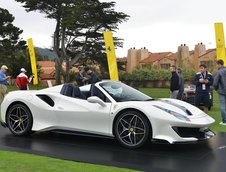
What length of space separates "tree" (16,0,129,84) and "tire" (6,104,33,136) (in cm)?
3277

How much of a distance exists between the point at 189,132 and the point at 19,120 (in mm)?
3753

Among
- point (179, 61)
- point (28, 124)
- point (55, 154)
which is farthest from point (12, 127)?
point (179, 61)

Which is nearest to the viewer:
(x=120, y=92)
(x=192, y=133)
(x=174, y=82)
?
(x=192, y=133)

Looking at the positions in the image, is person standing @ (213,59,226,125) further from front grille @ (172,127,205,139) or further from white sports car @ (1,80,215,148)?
front grille @ (172,127,205,139)

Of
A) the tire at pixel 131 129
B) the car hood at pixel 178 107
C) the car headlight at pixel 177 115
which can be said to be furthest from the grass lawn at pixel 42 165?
the car hood at pixel 178 107

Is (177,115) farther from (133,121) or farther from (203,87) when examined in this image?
(203,87)

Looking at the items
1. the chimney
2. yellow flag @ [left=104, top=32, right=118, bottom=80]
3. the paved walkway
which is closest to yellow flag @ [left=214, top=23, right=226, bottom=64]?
yellow flag @ [left=104, top=32, right=118, bottom=80]

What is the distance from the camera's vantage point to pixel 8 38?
5112 cm

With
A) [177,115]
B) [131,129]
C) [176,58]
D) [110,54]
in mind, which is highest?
[176,58]

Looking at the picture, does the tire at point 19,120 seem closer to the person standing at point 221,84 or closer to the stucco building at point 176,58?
the person standing at point 221,84

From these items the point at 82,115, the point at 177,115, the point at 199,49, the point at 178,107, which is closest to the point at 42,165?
the point at 82,115

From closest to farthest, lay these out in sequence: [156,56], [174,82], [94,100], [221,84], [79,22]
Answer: [94,100], [221,84], [174,82], [79,22], [156,56]

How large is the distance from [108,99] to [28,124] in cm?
197

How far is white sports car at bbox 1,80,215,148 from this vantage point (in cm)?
673
